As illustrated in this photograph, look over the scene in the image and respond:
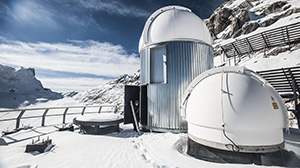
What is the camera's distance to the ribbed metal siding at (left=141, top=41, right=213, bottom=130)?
5.77 meters

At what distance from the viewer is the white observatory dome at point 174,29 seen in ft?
20.0

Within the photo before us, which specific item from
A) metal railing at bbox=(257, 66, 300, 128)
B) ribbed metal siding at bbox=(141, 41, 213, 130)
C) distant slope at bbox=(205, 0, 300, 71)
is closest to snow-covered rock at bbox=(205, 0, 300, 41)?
distant slope at bbox=(205, 0, 300, 71)

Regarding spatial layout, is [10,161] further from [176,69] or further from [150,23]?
[150,23]

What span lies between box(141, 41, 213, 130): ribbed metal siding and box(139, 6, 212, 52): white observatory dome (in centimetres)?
35

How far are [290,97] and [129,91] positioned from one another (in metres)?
9.61

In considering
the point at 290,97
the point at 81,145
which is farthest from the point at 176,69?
the point at 290,97

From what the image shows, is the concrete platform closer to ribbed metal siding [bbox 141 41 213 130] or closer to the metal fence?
ribbed metal siding [bbox 141 41 213 130]

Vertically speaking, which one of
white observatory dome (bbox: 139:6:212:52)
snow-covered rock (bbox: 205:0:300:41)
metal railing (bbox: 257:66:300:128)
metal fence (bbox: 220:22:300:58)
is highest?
snow-covered rock (bbox: 205:0:300:41)

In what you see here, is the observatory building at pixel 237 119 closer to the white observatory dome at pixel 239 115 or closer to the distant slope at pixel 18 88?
the white observatory dome at pixel 239 115

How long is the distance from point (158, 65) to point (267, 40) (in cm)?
1500

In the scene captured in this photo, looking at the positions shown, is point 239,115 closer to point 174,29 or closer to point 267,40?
point 174,29

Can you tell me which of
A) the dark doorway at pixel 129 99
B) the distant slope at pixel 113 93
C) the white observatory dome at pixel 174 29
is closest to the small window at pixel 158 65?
the white observatory dome at pixel 174 29

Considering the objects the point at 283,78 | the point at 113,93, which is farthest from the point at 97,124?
the point at 113,93

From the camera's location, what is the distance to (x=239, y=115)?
9.57ft
